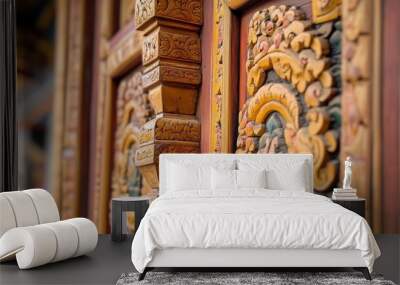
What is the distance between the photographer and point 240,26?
4.80 m

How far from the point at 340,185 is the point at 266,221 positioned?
1.23 m

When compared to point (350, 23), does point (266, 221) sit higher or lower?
lower

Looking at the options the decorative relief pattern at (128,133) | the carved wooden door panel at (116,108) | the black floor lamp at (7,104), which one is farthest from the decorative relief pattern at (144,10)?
the black floor lamp at (7,104)

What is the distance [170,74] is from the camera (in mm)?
4941

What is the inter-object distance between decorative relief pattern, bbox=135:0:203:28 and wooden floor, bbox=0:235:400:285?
2304mm

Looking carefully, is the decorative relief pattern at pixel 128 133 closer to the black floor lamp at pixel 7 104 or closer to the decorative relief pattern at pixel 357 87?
the black floor lamp at pixel 7 104

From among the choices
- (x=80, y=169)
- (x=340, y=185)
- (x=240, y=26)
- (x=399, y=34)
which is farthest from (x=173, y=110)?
(x=80, y=169)

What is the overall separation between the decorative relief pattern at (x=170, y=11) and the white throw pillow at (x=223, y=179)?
67.2 inches

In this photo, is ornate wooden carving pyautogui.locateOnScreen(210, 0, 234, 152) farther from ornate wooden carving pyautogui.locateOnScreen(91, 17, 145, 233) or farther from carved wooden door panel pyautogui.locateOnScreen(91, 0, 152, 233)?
ornate wooden carving pyautogui.locateOnScreen(91, 17, 145, 233)

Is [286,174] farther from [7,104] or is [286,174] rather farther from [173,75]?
[7,104]


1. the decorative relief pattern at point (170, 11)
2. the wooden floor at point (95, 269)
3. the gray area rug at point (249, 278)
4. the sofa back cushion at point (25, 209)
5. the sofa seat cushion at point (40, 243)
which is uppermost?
the decorative relief pattern at point (170, 11)

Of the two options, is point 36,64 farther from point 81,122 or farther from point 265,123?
point 265,123

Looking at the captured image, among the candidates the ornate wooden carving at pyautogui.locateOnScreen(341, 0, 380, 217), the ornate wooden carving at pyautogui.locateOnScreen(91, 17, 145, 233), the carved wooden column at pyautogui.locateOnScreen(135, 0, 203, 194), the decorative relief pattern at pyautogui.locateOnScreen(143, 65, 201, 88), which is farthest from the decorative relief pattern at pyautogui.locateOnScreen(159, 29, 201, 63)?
the ornate wooden carving at pyautogui.locateOnScreen(341, 0, 380, 217)

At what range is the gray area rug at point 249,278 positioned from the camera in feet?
9.30
